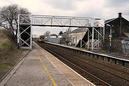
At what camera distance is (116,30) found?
117 ft

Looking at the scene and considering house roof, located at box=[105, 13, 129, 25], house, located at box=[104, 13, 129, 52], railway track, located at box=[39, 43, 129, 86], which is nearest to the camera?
railway track, located at box=[39, 43, 129, 86]

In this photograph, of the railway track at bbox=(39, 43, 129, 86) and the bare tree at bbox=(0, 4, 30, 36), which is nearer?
the railway track at bbox=(39, 43, 129, 86)

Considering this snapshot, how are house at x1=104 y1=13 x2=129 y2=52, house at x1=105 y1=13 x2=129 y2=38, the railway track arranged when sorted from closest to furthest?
the railway track, house at x1=104 y1=13 x2=129 y2=52, house at x1=105 y1=13 x2=129 y2=38

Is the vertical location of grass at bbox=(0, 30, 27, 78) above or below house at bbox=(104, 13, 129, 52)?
below

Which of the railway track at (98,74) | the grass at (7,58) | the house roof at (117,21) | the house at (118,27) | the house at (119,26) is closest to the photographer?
the railway track at (98,74)

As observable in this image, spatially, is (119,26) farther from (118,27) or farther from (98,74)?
(98,74)

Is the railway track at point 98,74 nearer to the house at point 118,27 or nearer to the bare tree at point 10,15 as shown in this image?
the house at point 118,27

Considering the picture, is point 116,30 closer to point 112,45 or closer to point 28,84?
point 112,45

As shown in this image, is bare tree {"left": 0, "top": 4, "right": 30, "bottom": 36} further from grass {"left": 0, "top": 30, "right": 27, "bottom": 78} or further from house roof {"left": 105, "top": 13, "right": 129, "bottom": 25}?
house roof {"left": 105, "top": 13, "right": 129, "bottom": 25}

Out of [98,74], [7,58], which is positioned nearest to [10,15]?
[7,58]

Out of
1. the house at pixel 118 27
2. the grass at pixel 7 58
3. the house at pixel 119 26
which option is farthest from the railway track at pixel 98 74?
the house at pixel 119 26

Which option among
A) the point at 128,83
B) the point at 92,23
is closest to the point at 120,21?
the point at 92,23

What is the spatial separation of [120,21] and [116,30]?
2.69m

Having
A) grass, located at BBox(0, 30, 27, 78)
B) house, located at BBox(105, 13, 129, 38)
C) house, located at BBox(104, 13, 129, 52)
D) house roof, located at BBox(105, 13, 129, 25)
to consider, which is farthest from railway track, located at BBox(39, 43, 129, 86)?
house roof, located at BBox(105, 13, 129, 25)
